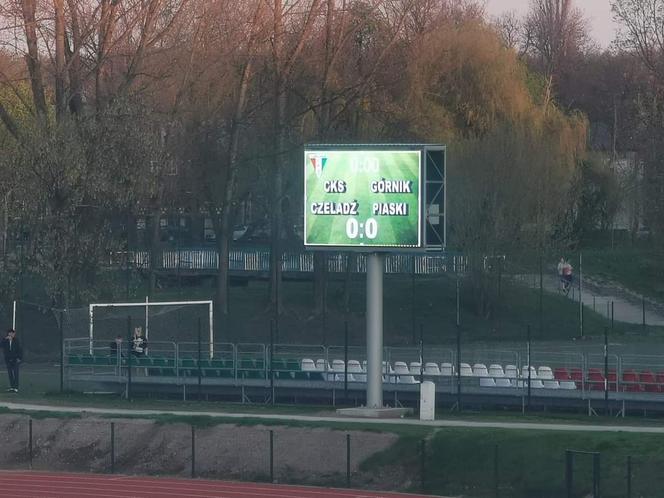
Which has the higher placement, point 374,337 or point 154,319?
point 374,337

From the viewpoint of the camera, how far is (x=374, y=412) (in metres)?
32.1

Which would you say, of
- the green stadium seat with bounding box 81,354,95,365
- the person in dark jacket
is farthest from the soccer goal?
the person in dark jacket

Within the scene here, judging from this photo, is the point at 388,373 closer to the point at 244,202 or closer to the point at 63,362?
the point at 63,362

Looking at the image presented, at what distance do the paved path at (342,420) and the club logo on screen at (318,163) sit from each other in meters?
6.16

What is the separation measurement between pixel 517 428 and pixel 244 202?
128ft

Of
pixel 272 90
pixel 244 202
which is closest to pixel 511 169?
pixel 272 90

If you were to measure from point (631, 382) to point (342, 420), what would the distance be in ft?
23.9

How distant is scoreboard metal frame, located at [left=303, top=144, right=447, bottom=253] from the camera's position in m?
31.4

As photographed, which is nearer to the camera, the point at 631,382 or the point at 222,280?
the point at 631,382

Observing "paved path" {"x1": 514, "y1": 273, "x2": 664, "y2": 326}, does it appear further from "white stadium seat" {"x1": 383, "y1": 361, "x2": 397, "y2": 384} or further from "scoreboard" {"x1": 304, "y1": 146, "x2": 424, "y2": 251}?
"scoreboard" {"x1": 304, "y1": 146, "x2": 424, "y2": 251}

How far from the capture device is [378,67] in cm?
5662

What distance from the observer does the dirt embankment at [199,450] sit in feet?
91.2

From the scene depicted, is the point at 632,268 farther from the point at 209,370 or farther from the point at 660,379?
the point at 209,370

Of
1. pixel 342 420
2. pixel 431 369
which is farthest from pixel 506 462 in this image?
pixel 431 369
